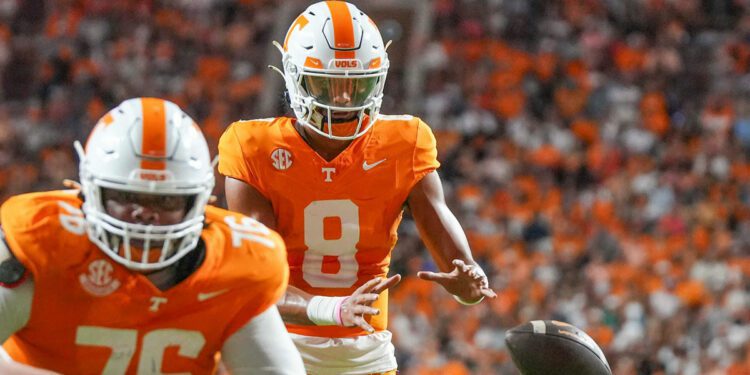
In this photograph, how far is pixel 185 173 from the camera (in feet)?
9.51

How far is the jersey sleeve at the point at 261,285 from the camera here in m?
2.95

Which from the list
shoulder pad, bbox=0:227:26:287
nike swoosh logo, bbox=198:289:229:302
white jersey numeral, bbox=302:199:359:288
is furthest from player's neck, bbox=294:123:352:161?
shoulder pad, bbox=0:227:26:287

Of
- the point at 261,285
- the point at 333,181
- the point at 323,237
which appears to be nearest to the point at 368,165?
the point at 333,181

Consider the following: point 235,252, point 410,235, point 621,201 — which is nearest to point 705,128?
point 621,201

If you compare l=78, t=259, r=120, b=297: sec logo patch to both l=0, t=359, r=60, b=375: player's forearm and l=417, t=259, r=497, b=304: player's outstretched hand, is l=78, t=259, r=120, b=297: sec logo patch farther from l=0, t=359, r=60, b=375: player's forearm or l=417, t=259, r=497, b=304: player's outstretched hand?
l=417, t=259, r=497, b=304: player's outstretched hand

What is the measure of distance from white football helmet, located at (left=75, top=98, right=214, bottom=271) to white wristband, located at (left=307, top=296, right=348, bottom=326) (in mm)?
811

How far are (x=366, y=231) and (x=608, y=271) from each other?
5872 mm

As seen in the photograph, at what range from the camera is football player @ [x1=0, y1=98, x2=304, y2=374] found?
281cm

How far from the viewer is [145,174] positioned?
2.86 metres

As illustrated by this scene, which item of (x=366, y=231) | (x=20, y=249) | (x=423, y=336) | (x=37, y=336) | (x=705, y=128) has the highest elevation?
(x=20, y=249)

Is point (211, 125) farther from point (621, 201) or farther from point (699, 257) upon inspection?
point (699, 257)

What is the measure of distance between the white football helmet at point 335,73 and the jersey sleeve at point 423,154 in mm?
183

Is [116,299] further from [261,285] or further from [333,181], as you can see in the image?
[333,181]

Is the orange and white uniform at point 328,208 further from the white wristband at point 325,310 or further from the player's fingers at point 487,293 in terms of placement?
the player's fingers at point 487,293
